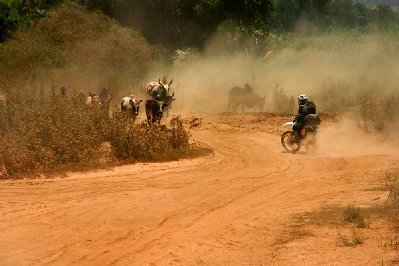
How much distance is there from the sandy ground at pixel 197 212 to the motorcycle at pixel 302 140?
4.13 feet

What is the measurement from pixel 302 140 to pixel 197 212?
787 cm

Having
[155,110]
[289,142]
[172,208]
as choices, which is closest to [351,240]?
[172,208]

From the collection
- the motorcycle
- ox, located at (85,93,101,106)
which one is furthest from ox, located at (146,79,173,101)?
the motorcycle

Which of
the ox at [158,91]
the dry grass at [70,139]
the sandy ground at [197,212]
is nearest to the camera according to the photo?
the sandy ground at [197,212]

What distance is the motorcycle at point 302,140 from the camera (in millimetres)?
16953

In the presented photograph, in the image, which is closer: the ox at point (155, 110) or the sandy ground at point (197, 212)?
the sandy ground at point (197, 212)

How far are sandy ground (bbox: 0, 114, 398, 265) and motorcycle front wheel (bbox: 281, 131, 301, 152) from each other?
1.43 metres

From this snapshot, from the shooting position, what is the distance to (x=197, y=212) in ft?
33.1

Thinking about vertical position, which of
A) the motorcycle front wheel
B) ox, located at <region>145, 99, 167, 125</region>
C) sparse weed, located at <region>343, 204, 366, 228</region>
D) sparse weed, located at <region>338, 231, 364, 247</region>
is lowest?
sparse weed, located at <region>338, 231, 364, 247</region>

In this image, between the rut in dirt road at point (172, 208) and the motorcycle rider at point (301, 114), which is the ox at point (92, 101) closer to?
the rut in dirt road at point (172, 208)

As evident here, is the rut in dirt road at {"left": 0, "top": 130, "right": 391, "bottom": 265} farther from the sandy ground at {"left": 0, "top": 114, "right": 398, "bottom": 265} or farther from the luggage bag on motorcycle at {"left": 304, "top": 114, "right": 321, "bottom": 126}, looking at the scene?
the luggage bag on motorcycle at {"left": 304, "top": 114, "right": 321, "bottom": 126}

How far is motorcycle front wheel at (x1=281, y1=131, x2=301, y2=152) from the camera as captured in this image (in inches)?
680

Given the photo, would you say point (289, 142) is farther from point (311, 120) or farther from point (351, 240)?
point (351, 240)

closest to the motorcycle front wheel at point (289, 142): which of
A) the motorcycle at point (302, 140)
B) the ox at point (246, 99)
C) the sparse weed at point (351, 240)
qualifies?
the motorcycle at point (302, 140)
